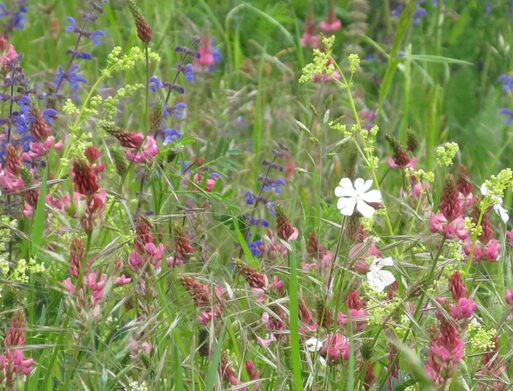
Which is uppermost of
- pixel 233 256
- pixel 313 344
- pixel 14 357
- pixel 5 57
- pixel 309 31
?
pixel 5 57

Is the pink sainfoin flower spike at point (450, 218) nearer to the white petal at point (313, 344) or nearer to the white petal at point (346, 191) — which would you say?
the white petal at point (346, 191)

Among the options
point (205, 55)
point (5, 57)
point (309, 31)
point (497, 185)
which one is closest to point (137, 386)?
point (497, 185)

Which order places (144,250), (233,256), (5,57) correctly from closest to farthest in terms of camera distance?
(144,250) → (5,57) → (233,256)

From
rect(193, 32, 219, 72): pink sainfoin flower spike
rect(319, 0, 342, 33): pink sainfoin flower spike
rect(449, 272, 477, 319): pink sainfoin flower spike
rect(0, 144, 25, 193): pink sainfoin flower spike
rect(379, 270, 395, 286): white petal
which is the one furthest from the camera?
rect(319, 0, 342, 33): pink sainfoin flower spike

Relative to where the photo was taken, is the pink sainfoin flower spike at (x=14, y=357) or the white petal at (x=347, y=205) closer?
the pink sainfoin flower spike at (x=14, y=357)

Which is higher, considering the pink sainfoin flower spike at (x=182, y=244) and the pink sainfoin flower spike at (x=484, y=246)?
the pink sainfoin flower spike at (x=182, y=244)

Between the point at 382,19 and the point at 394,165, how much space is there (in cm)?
298

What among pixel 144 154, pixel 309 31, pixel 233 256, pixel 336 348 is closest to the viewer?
pixel 336 348

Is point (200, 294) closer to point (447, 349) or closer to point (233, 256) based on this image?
point (447, 349)

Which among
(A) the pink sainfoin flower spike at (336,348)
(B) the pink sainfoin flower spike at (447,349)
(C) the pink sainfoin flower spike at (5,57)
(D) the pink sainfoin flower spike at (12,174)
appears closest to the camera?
(B) the pink sainfoin flower spike at (447,349)

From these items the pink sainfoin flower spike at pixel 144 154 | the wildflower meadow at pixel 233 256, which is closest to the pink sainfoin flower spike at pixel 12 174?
the wildflower meadow at pixel 233 256

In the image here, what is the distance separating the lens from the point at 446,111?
4.65 metres

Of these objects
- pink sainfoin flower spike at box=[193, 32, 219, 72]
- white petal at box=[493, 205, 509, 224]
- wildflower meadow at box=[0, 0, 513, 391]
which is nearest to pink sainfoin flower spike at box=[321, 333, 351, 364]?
wildflower meadow at box=[0, 0, 513, 391]

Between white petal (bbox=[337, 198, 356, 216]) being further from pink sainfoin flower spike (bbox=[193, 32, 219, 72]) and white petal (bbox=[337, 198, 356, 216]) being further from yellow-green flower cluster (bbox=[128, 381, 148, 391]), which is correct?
pink sainfoin flower spike (bbox=[193, 32, 219, 72])
